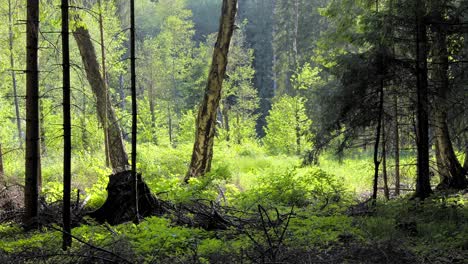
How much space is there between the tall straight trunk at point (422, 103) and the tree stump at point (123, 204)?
4.76 meters

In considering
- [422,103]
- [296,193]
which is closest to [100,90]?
[296,193]

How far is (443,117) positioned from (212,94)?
233 inches

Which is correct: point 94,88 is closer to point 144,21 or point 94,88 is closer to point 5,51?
point 5,51

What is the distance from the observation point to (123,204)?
24.5ft

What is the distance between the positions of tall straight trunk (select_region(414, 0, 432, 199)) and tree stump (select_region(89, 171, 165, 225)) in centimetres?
476

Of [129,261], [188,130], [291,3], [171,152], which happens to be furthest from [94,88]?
[291,3]

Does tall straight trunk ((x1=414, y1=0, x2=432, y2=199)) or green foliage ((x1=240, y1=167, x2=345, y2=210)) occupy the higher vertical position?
tall straight trunk ((x1=414, y1=0, x2=432, y2=199))

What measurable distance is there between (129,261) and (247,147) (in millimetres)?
A: 19771

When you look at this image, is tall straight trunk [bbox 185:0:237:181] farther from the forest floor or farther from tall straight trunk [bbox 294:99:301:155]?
tall straight trunk [bbox 294:99:301:155]

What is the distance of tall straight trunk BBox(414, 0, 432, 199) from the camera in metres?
7.39

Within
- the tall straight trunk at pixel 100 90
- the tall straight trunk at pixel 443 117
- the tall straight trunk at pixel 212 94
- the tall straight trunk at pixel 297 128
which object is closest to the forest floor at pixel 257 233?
the tall straight trunk at pixel 443 117

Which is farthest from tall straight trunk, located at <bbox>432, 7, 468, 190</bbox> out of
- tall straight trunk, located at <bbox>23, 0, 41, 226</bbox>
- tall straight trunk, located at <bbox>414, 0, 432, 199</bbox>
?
tall straight trunk, located at <bbox>23, 0, 41, 226</bbox>

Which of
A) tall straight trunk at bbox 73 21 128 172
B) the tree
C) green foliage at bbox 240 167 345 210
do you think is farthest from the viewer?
tall straight trunk at bbox 73 21 128 172

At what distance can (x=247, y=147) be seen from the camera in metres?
24.1
